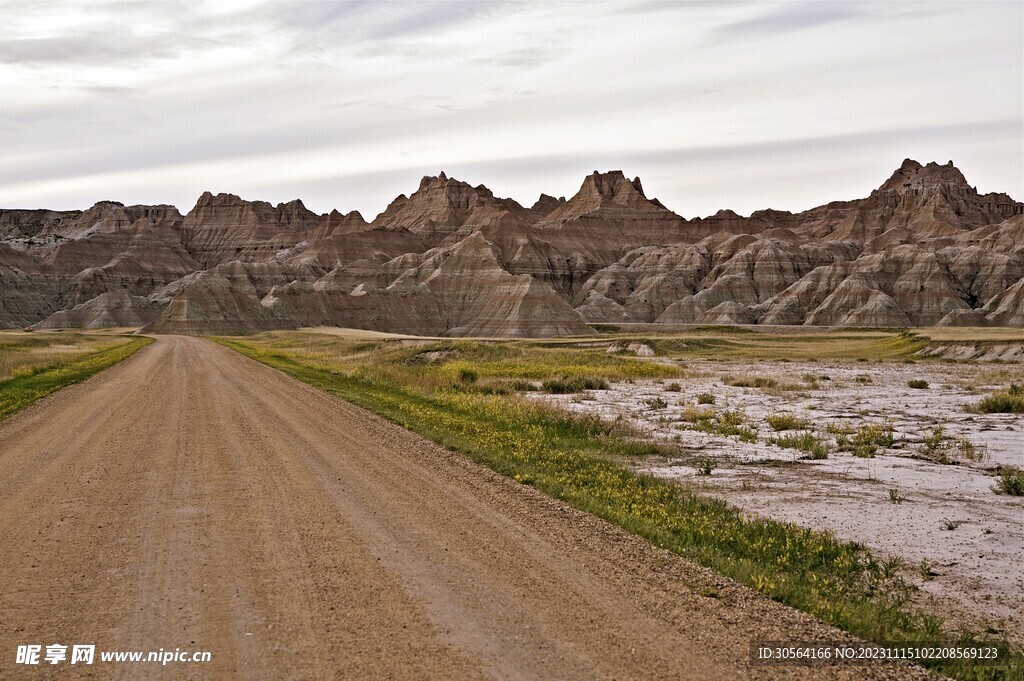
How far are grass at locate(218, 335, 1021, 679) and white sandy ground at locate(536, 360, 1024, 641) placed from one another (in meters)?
0.75


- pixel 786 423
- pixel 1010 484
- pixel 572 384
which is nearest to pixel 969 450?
pixel 1010 484

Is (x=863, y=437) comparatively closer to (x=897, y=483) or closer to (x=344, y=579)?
(x=897, y=483)

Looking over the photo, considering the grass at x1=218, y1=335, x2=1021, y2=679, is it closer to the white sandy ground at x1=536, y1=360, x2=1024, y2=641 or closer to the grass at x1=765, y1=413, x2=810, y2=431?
the white sandy ground at x1=536, y1=360, x2=1024, y2=641

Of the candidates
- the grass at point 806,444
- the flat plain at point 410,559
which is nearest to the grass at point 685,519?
the flat plain at point 410,559

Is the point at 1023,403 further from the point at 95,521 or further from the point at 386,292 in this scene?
the point at 386,292

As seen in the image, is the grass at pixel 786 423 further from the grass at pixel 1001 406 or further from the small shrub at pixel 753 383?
the small shrub at pixel 753 383

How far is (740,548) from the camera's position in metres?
9.63

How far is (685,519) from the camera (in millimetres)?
10492

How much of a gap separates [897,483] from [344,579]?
1135 centimetres

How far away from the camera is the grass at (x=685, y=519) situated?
25.0 feet

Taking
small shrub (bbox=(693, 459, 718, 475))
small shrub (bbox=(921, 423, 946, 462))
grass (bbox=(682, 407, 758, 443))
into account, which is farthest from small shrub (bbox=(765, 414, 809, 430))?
small shrub (bbox=(693, 459, 718, 475))

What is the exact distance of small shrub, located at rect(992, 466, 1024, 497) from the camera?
13.5 m

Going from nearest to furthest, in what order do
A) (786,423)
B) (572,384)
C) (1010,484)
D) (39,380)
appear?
(1010,484) → (786,423) → (39,380) → (572,384)

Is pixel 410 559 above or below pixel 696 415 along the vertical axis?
above
